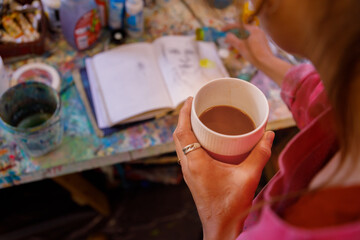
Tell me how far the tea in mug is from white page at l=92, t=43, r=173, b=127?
0.31m

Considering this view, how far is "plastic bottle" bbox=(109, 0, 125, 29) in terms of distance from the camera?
3.40ft

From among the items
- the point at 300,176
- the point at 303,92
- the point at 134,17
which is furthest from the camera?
the point at 134,17

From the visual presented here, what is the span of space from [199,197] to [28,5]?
32.9 inches

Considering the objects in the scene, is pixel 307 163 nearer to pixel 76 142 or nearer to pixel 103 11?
pixel 76 142

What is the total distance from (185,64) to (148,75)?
0.12 metres

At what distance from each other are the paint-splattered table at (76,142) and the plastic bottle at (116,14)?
122 mm

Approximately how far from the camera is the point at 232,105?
0.64 metres

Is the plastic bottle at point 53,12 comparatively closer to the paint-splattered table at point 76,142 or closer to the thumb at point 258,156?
the paint-splattered table at point 76,142

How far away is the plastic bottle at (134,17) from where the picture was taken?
1.03 meters

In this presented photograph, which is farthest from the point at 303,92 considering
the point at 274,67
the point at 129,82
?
the point at 129,82

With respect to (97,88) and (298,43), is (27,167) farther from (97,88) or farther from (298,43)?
(298,43)

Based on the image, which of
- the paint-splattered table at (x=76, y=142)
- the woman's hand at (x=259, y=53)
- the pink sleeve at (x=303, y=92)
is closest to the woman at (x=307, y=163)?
the pink sleeve at (x=303, y=92)

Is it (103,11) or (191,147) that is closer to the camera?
(191,147)

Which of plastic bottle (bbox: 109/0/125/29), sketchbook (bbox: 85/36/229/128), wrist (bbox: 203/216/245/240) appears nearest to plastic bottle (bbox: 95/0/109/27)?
plastic bottle (bbox: 109/0/125/29)
